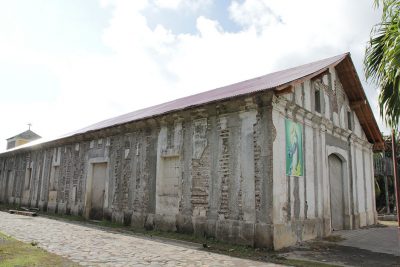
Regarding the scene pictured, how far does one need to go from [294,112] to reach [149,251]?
17.6 feet

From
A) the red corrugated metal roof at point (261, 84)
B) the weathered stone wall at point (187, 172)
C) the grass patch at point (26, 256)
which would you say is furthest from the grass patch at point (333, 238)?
the grass patch at point (26, 256)

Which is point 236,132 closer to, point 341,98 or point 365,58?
point 365,58

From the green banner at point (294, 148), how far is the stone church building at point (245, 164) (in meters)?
0.03

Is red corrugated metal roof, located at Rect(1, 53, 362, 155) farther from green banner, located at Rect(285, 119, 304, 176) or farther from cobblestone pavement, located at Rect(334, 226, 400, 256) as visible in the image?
cobblestone pavement, located at Rect(334, 226, 400, 256)

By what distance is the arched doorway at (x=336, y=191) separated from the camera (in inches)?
481

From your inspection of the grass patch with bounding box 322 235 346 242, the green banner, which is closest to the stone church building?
the green banner

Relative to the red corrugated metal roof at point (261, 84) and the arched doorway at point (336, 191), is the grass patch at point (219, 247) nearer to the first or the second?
the red corrugated metal roof at point (261, 84)

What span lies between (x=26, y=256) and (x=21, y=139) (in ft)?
118

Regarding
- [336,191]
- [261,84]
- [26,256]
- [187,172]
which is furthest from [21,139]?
[26,256]

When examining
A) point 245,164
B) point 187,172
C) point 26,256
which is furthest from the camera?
point 187,172

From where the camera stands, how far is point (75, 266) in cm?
539

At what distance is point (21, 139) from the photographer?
1481 inches

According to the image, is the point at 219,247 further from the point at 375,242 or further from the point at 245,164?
the point at 375,242

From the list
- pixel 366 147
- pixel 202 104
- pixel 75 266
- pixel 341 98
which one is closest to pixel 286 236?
pixel 202 104
